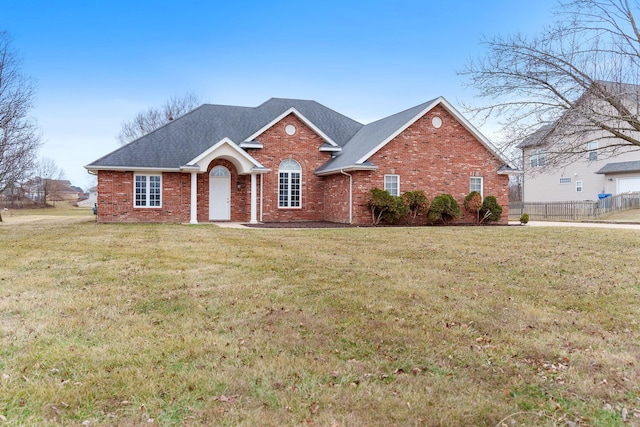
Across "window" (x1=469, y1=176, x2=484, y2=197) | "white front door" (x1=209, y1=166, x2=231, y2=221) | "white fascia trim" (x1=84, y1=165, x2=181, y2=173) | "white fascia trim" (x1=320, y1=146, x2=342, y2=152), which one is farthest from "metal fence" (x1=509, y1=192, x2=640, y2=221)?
"white fascia trim" (x1=84, y1=165, x2=181, y2=173)

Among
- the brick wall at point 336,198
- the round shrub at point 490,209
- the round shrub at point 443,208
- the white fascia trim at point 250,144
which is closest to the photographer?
the round shrub at point 443,208

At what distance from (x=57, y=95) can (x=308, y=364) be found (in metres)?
23.6

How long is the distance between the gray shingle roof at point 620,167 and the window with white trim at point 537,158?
26728mm

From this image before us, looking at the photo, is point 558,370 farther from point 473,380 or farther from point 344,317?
point 344,317

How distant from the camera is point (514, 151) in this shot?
27.3 ft

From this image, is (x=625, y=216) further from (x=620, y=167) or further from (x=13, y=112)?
(x=13, y=112)

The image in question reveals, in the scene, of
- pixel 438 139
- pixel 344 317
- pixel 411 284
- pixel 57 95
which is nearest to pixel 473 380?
pixel 344 317

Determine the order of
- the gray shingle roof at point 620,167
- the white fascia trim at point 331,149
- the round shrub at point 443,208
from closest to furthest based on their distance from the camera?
the round shrub at point 443,208 → the white fascia trim at point 331,149 → the gray shingle roof at point 620,167

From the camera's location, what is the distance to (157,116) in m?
48.3

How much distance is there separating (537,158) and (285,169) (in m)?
15.0

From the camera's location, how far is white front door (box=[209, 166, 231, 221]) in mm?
21797

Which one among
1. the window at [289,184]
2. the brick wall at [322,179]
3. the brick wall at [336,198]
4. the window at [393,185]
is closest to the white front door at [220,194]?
the brick wall at [322,179]

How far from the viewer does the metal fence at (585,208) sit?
27.6 metres

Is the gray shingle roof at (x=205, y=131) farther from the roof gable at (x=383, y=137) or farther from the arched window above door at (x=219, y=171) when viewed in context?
the roof gable at (x=383, y=137)
